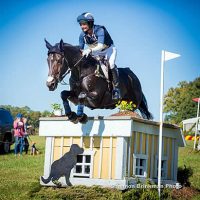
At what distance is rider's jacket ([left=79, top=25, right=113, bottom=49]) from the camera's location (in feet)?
26.9

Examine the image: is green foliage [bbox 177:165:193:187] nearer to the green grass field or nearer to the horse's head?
the green grass field

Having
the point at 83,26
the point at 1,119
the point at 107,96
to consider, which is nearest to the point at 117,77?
the point at 107,96

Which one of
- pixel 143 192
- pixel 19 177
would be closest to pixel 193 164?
pixel 19 177

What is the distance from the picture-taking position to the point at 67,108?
25.8 ft

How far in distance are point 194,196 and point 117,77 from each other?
270 cm

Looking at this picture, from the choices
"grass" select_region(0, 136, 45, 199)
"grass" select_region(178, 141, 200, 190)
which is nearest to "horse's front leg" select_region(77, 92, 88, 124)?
"grass" select_region(0, 136, 45, 199)

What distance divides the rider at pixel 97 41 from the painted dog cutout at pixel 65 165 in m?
1.22

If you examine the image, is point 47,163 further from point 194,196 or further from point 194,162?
point 194,162

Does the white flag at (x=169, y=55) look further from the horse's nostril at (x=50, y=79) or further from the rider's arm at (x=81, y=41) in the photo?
the horse's nostril at (x=50, y=79)

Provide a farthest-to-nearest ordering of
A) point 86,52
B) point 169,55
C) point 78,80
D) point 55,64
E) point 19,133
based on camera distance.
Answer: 1. point 19,133
2. point 169,55
3. point 78,80
4. point 86,52
5. point 55,64

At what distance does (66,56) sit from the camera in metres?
7.70

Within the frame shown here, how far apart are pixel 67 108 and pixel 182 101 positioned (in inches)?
2380

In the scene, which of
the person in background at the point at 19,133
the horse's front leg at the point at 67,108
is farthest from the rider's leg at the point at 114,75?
the person in background at the point at 19,133

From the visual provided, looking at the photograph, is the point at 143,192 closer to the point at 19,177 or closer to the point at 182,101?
the point at 19,177
